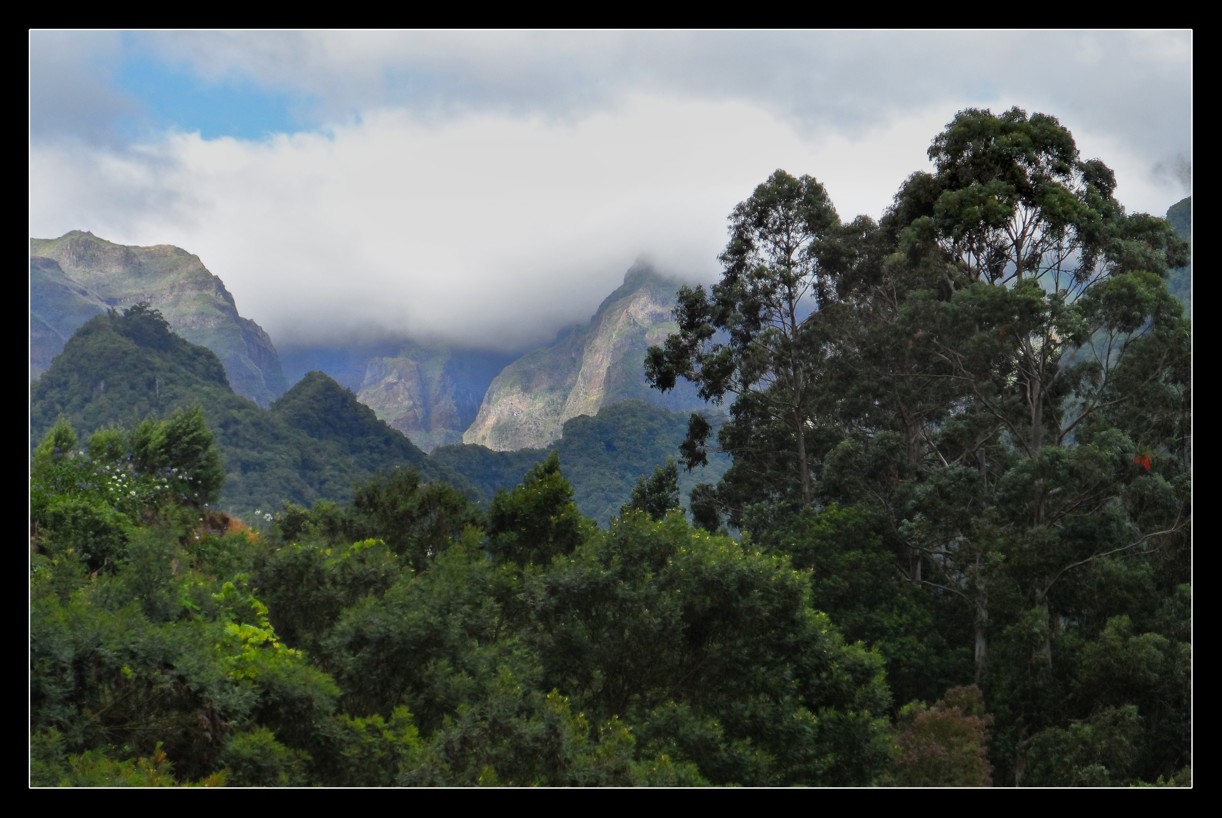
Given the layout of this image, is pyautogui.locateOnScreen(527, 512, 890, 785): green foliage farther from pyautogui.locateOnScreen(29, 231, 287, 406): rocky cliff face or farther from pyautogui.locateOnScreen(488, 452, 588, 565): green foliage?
pyautogui.locateOnScreen(29, 231, 287, 406): rocky cliff face

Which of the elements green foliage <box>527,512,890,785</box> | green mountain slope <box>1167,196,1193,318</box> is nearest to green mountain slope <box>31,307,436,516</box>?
green mountain slope <box>1167,196,1193,318</box>

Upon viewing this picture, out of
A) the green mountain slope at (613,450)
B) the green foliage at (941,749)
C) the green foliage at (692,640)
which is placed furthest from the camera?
Answer: the green mountain slope at (613,450)

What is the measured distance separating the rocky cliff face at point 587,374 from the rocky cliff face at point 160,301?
19.8 m

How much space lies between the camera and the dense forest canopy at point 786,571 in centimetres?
848

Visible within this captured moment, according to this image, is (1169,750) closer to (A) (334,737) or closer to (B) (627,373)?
(A) (334,737)

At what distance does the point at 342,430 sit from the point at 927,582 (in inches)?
1129

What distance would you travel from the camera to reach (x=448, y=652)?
10031mm

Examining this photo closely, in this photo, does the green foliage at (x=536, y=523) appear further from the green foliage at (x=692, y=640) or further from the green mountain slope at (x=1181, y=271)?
the green mountain slope at (x=1181, y=271)

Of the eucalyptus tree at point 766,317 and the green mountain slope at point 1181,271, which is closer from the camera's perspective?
the green mountain slope at point 1181,271

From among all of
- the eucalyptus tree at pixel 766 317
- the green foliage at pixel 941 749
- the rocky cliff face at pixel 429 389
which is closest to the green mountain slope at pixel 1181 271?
the eucalyptus tree at pixel 766 317

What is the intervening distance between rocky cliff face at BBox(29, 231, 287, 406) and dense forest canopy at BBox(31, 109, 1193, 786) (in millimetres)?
24644

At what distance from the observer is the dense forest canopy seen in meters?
8.48

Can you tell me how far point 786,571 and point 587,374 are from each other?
45.1 feet
